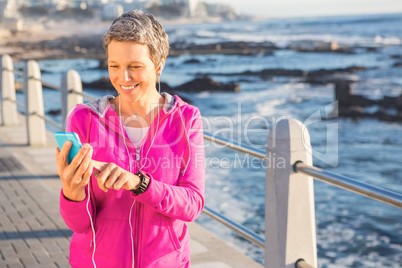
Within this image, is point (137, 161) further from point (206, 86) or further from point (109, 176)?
point (206, 86)

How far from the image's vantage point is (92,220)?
171 cm

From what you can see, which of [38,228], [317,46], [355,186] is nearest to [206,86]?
[38,228]

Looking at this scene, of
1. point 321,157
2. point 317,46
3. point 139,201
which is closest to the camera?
point 139,201

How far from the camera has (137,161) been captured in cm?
177

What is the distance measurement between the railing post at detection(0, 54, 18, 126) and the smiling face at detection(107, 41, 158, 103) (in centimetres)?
806

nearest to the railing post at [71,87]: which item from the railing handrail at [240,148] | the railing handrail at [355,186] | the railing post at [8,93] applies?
the railing handrail at [240,148]

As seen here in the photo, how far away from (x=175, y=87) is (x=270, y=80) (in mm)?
9016

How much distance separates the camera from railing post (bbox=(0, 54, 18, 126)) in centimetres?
925

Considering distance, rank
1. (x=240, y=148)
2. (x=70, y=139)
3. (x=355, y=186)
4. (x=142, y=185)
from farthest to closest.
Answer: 1. (x=240, y=148)
2. (x=355, y=186)
3. (x=142, y=185)
4. (x=70, y=139)

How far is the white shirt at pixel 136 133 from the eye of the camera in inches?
71.4

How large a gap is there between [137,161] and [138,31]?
44cm

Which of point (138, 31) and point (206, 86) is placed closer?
point (138, 31)

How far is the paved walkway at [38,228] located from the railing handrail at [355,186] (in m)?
1.54

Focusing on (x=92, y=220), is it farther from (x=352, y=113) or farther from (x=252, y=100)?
(x=252, y=100)
